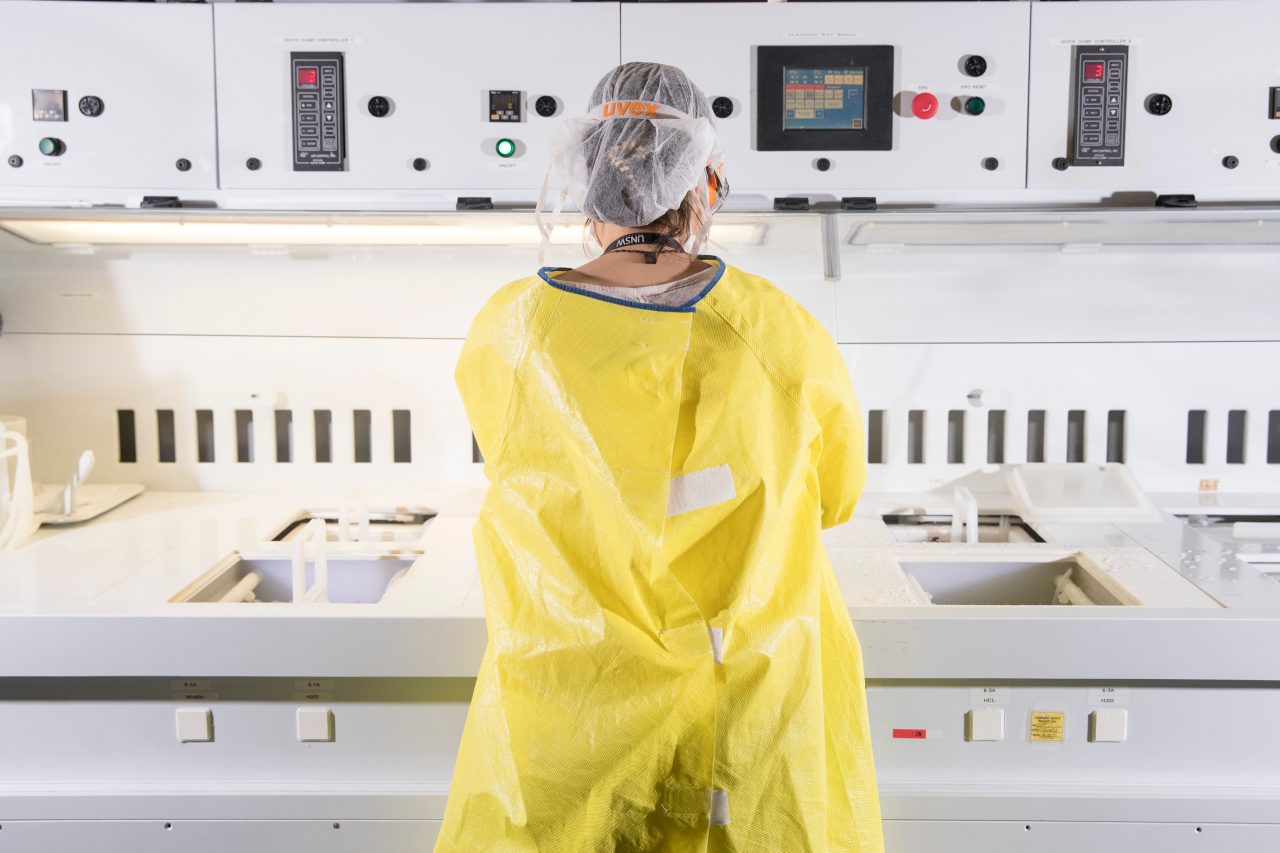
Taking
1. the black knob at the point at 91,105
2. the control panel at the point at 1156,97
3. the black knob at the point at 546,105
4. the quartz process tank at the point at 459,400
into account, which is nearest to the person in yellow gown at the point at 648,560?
the quartz process tank at the point at 459,400

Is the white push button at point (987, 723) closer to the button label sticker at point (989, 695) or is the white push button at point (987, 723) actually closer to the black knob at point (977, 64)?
the button label sticker at point (989, 695)

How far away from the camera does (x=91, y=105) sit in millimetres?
1667

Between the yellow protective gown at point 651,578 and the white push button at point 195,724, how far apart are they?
551mm

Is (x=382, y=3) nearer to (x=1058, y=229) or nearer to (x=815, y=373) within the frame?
(x=815, y=373)

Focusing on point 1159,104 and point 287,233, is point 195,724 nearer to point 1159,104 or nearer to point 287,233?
point 287,233

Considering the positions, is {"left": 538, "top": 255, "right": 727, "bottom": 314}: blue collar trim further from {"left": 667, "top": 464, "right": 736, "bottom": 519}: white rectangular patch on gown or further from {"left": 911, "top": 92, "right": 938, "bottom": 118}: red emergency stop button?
{"left": 911, "top": 92, "right": 938, "bottom": 118}: red emergency stop button

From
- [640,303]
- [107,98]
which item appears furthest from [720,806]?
[107,98]

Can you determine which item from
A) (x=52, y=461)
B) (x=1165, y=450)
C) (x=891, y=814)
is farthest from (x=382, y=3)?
(x=1165, y=450)

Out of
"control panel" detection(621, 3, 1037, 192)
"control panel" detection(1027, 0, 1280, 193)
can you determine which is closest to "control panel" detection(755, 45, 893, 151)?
"control panel" detection(621, 3, 1037, 192)

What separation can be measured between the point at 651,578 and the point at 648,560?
0.02m

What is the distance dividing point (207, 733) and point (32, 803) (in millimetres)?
284

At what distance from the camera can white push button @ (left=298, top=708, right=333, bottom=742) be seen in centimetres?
143

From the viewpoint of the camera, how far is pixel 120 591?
1508 millimetres

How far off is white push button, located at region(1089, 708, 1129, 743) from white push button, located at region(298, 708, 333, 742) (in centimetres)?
112
